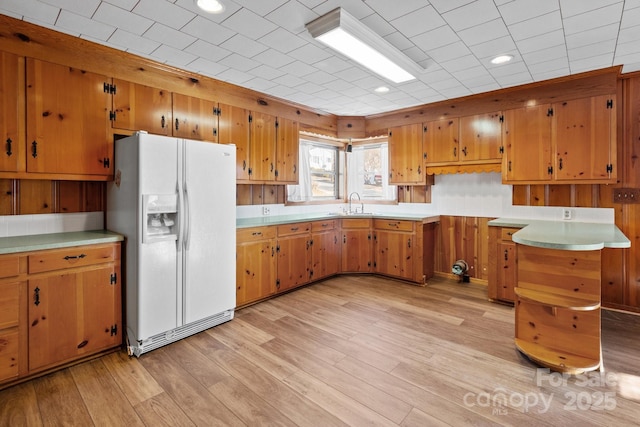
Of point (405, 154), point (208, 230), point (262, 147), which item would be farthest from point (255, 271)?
point (405, 154)

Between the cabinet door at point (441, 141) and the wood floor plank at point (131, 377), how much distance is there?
13.4 feet

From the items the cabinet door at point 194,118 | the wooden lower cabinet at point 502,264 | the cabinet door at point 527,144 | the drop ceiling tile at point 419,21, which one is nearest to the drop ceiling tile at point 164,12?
the cabinet door at point 194,118

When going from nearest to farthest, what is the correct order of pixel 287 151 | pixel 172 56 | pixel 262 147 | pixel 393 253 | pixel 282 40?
pixel 282 40
pixel 172 56
pixel 262 147
pixel 287 151
pixel 393 253

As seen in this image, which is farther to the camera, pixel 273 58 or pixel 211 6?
pixel 273 58

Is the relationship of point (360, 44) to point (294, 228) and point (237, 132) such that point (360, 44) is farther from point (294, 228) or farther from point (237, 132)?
point (294, 228)

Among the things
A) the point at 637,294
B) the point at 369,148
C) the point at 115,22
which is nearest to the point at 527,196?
the point at 637,294

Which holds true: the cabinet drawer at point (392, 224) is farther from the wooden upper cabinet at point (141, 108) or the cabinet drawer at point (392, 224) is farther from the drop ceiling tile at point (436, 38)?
the wooden upper cabinet at point (141, 108)

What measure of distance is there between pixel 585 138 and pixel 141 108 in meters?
4.51

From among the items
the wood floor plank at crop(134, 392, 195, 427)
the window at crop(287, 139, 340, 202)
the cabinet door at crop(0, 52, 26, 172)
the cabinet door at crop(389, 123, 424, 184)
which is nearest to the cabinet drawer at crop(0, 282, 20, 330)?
the cabinet door at crop(0, 52, 26, 172)

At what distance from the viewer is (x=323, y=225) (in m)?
4.54

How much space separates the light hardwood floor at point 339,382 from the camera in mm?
1886

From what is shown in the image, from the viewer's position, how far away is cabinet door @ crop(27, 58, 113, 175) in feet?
7.99

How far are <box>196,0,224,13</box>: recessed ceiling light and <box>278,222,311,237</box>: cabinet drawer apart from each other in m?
2.32

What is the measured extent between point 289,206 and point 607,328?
3820mm
